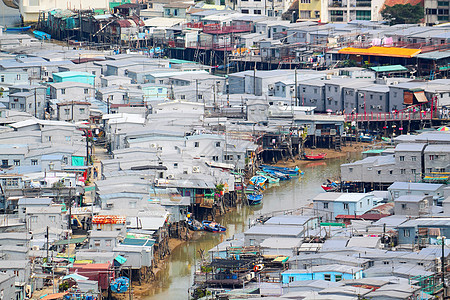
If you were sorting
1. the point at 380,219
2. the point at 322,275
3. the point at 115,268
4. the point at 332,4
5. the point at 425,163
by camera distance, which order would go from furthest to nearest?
the point at 332,4 < the point at 425,163 < the point at 380,219 < the point at 115,268 < the point at 322,275

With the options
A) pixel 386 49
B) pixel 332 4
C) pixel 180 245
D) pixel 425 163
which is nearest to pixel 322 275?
pixel 180 245

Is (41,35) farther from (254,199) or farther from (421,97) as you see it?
(254,199)

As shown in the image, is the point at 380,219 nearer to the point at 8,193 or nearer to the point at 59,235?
the point at 59,235

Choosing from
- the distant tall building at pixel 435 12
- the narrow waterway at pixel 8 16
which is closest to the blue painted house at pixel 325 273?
the distant tall building at pixel 435 12

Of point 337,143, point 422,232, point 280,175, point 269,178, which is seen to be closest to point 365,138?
point 337,143

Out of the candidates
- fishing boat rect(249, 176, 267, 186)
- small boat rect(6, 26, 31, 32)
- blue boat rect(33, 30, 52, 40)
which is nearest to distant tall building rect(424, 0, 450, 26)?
blue boat rect(33, 30, 52, 40)

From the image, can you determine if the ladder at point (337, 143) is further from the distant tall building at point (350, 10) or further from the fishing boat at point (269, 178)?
the distant tall building at point (350, 10)
